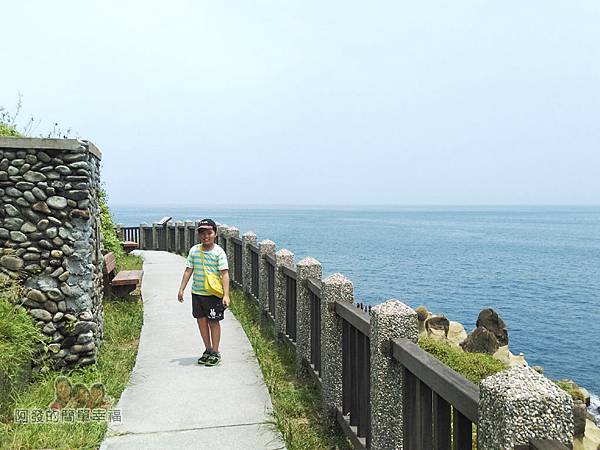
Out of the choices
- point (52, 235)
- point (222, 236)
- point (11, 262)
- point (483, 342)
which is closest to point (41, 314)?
point (11, 262)

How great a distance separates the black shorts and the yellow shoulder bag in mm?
68

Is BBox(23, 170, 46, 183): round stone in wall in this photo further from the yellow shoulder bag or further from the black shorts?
the black shorts

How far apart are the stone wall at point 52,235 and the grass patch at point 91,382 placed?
0.36 meters

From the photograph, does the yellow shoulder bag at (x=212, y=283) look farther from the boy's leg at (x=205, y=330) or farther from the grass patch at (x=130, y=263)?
the grass patch at (x=130, y=263)

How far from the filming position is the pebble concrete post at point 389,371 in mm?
3709

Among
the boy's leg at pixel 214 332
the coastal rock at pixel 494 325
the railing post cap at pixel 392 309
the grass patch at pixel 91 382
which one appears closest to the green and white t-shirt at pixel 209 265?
the boy's leg at pixel 214 332

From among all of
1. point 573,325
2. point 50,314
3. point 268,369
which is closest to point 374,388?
point 268,369

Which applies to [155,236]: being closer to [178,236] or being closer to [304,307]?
[178,236]

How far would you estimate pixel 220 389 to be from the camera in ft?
19.5

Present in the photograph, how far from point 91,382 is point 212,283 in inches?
68.5

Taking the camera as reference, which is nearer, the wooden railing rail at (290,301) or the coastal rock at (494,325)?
the wooden railing rail at (290,301)

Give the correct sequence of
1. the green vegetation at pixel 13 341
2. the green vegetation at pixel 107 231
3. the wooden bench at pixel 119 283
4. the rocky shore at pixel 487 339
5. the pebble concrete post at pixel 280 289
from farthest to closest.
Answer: the rocky shore at pixel 487 339 → the green vegetation at pixel 107 231 → the wooden bench at pixel 119 283 → the pebble concrete post at pixel 280 289 → the green vegetation at pixel 13 341

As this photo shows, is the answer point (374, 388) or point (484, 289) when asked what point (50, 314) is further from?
point (484, 289)

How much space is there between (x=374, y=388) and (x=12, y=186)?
480cm
